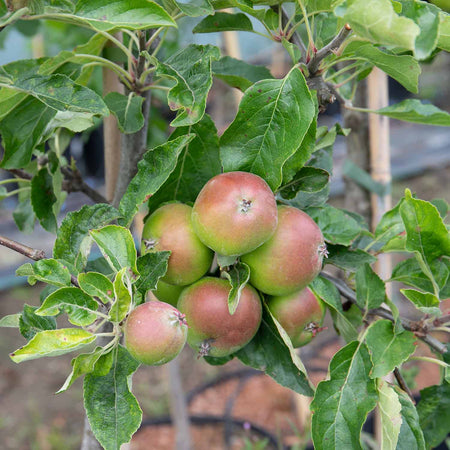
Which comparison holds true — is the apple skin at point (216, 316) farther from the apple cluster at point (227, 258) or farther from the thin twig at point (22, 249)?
the thin twig at point (22, 249)

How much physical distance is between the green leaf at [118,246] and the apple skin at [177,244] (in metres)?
0.04

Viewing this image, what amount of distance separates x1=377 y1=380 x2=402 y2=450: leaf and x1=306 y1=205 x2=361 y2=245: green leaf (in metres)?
0.18

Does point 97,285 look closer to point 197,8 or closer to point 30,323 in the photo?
point 30,323

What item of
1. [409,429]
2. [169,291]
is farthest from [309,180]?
[409,429]

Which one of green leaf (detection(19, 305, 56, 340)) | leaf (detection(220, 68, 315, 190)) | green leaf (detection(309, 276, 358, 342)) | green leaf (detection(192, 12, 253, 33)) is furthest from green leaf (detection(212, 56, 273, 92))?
green leaf (detection(19, 305, 56, 340))

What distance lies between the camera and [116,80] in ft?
2.78

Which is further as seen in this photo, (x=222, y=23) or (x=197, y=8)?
(x=222, y=23)

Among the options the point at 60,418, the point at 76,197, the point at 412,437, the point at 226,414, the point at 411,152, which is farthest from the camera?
the point at 411,152

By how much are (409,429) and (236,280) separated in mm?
269

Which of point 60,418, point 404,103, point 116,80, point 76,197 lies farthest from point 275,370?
point 76,197

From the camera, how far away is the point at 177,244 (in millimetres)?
561

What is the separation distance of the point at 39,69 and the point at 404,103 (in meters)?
0.46

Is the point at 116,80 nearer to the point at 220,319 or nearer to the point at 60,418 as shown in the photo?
the point at 220,319

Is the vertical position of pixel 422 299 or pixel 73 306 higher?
pixel 73 306
